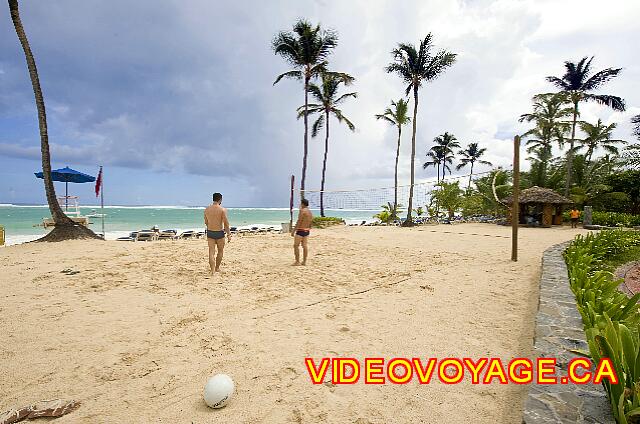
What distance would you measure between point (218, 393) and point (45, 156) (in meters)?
11.5

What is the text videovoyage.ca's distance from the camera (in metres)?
2.32

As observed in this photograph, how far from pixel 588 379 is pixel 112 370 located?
373 centimetres

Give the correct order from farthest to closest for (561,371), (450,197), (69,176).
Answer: (450,197), (69,176), (561,371)

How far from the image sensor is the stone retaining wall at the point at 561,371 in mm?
1773

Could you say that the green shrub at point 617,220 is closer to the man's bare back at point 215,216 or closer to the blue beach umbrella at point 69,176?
the man's bare back at point 215,216

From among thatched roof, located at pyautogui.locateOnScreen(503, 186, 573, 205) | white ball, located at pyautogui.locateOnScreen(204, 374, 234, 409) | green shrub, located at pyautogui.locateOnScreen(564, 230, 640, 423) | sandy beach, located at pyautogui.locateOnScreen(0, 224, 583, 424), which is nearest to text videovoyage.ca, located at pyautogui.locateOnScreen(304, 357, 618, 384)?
sandy beach, located at pyautogui.locateOnScreen(0, 224, 583, 424)

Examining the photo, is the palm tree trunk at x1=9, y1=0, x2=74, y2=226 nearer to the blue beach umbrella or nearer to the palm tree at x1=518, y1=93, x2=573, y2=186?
the blue beach umbrella

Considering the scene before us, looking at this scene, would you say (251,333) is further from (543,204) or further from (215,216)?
(543,204)

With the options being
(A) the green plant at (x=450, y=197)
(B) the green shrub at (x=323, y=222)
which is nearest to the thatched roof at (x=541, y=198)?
(A) the green plant at (x=450, y=197)

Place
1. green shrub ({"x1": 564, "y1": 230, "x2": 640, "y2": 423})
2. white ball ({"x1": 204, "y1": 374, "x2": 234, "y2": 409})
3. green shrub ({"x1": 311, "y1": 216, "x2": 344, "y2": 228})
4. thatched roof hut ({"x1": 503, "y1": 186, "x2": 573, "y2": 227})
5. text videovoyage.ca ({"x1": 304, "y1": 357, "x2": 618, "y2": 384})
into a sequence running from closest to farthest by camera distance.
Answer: green shrub ({"x1": 564, "y1": 230, "x2": 640, "y2": 423}), white ball ({"x1": 204, "y1": 374, "x2": 234, "y2": 409}), text videovoyage.ca ({"x1": 304, "y1": 357, "x2": 618, "y2": 384}), thatched roof hut ({"x1": 503, "y1": 186, "x2": 573, "y2": 227}), green shrub ({"x1": 311, "y1": 216, "x2": 344, "y2": 228})

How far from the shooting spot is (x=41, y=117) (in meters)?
9.61

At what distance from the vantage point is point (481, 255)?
7.96 meters

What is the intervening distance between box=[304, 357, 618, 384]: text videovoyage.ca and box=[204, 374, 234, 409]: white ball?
0.69m

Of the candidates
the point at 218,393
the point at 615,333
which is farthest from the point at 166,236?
the point at 615,333
